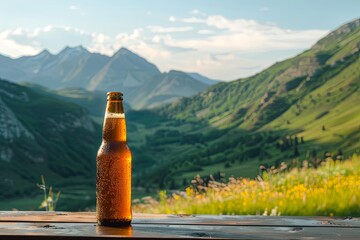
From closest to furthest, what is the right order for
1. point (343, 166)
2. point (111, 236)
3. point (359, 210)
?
1. point (111, 236)
2. point (359, 210)
3. point (343, 166)

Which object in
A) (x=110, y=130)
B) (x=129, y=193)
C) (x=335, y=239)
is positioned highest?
(x=110, y=130)

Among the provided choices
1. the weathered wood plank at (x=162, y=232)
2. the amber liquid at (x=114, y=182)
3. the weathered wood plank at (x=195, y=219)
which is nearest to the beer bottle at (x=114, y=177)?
the amber liquid at (x=114, y=182)

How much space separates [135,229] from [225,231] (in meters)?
0.70

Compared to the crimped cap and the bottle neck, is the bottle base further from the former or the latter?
the crimped cap

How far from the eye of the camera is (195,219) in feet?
16.9

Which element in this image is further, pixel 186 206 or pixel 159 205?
pixel 159 205

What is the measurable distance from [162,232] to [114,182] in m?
0.58

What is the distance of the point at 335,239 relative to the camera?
3973 mm

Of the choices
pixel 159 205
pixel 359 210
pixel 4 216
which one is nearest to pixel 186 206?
pixel 159 205

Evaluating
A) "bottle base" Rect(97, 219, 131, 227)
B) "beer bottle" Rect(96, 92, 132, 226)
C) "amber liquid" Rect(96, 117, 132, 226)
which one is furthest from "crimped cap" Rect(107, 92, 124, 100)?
"bottle base" Rect(97, 219, 131, 227)

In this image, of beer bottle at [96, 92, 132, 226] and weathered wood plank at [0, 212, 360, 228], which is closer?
beer bottle at [96, 92, 132, 226]

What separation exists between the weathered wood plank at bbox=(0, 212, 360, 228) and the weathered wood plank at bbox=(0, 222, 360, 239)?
0.65 ft

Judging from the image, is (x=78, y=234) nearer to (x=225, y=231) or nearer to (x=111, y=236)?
(x=111, y=236)

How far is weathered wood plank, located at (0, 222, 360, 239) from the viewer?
3.93 metres
